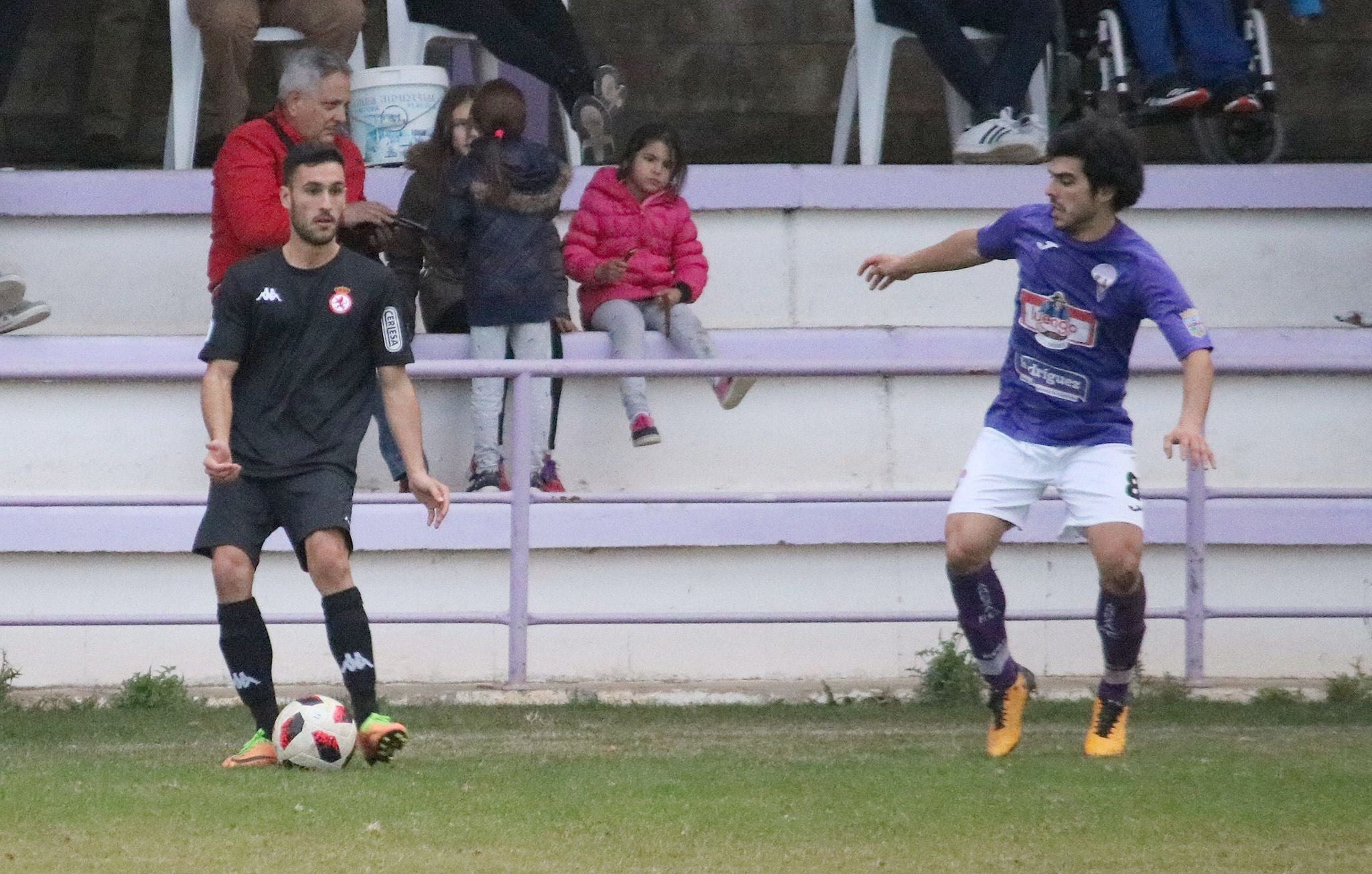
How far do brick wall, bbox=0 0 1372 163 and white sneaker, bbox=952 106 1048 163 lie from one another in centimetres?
299

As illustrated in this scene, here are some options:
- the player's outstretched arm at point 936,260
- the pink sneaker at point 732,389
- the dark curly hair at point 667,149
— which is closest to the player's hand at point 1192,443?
the player's outstretched arm at point 936,260

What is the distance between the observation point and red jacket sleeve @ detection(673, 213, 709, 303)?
9453mm

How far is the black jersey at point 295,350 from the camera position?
6.39m

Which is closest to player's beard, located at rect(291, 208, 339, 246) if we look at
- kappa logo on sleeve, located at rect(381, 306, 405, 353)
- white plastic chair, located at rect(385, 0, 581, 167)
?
kappa logo on sleeve, located at rect(381, 306, 405, 353)

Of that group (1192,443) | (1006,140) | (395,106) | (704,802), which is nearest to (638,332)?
(395,106)

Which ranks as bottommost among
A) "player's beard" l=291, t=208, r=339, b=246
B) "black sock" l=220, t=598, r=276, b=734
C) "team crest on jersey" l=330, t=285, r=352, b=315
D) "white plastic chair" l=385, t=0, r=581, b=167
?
"black sock" l=220, t=598, r=276, b=734

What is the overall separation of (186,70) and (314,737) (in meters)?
4.93

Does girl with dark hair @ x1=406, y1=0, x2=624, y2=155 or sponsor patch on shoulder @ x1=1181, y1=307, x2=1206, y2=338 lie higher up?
girl with dark hair @ x1=406, y1=0, x2=624, y2=155

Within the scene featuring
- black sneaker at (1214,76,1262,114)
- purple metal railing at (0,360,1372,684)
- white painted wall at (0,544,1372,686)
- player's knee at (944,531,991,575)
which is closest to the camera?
player's knee at (944,531,991,575)

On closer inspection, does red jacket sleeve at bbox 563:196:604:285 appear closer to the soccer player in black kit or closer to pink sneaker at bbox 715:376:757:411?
pink sneaker at bbox 715:376:757:411

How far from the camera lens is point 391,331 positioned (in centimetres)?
649

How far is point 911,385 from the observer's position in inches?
378

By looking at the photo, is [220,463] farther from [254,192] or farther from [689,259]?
[689,259]

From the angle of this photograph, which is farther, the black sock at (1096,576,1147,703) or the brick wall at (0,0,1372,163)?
the brick wall at (0,0,1372,163)
